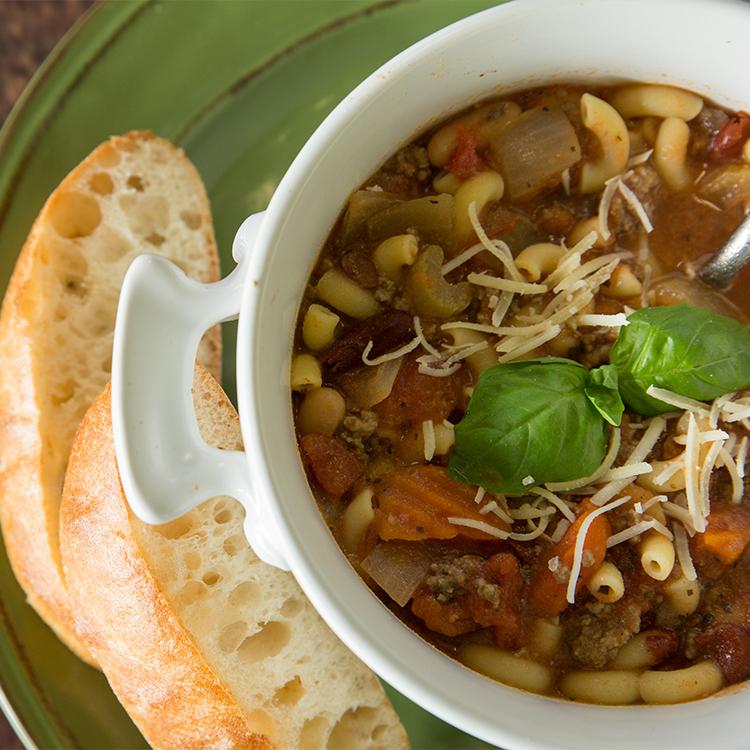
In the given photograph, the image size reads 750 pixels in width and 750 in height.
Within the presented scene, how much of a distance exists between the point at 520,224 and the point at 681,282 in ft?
1.33

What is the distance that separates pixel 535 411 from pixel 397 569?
45cm

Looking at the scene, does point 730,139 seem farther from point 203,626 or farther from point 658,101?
point 203,626

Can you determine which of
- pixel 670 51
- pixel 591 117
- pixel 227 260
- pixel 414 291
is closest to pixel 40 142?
pixel 227 260

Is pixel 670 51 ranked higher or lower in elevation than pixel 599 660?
higher

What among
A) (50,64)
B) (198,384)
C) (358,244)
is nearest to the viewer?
(358,244)

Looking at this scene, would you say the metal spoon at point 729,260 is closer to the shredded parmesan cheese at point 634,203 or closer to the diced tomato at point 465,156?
the shredded parmesan cheese at point 634,203

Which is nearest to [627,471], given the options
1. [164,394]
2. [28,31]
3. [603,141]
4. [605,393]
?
[605,393]

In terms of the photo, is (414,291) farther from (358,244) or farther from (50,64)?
(50,64)

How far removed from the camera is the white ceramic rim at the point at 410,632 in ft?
Result: 5.68

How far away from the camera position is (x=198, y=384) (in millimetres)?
2311

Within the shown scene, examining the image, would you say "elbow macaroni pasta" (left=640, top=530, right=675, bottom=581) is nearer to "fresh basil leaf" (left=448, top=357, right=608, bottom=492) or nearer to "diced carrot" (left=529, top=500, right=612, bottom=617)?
"diced carrot" (left=529, top=500, right=612, bottom=617)

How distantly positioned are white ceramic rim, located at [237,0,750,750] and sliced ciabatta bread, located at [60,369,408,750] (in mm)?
475

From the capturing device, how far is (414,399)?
6.68 feet

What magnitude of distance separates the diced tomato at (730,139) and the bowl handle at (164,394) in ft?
3.91
